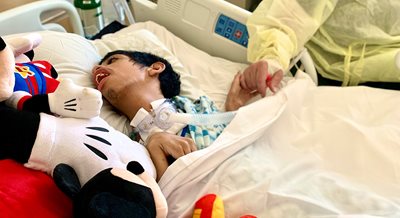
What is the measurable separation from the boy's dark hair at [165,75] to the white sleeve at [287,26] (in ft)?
1.05

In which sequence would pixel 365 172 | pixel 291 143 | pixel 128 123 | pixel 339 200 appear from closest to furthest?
pixel 339 200, pixel 365 172, pixel 291 143, pixel 128 123

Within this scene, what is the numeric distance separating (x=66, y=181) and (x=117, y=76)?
2.02 feet

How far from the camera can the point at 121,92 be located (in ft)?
4.63

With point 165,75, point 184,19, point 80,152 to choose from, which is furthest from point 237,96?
point 80,152

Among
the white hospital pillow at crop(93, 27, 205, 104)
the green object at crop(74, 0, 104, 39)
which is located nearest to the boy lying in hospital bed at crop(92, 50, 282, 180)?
the white hospital pillow at crop(93, 27, 205, 104)

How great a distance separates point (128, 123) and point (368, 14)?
980mm

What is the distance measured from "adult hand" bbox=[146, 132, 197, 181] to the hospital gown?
0.51 m

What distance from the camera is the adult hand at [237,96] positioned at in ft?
5.00

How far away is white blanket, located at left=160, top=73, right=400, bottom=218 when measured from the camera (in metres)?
1.07

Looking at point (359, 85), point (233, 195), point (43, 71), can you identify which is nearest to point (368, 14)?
point (359, 85)

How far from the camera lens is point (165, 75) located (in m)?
1.54

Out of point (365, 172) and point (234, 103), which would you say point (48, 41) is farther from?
point (365, 172)

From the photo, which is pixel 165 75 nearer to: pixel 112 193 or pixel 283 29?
pixel 283 29

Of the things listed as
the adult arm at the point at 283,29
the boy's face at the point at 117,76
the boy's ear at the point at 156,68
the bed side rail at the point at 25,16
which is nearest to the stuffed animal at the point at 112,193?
the boy's face at the point at 117,76
